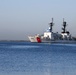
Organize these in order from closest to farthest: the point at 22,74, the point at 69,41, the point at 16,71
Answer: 1. the point at 22,74
2. the point at 16,71
3. the point at 69,41

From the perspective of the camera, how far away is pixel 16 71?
33406 mm

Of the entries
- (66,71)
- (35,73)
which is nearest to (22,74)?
(35,73)

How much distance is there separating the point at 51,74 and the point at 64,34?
139698 millimetres

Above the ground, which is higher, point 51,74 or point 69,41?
point 51,74

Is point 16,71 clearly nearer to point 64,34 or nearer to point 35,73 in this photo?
point 35,73

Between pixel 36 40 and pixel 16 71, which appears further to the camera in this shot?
pixel 36 40

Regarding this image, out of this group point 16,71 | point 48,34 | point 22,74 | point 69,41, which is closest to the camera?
point 22,74

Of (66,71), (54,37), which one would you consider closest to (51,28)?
(54,37)

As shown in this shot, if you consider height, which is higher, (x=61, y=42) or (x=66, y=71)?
(x=66, y=71)

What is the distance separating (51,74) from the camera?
3172 cm

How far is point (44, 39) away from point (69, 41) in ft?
49.7

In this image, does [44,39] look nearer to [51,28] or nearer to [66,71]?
[51,28]

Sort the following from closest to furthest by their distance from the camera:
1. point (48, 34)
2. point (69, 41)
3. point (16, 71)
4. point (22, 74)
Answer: point (22, 74)
point (16, 71)
point (48, 34)
point (69, 41)

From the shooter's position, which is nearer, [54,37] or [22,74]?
[22,74]
